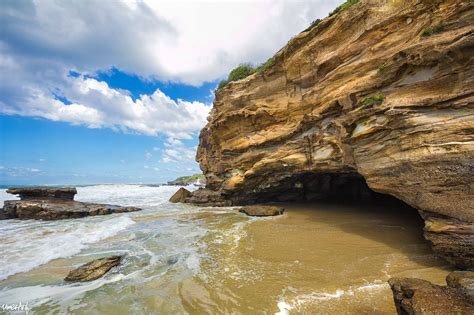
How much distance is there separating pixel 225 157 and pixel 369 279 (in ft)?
53.7

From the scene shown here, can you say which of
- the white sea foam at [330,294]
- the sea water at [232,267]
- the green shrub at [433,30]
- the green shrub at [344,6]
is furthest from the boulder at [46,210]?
the green shrub at [433,30]

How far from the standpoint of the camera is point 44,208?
65.9ft

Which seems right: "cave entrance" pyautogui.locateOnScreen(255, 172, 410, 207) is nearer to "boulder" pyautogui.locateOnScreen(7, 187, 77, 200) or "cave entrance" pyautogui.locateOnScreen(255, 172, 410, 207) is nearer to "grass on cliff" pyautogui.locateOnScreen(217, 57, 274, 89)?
"grass on cliff" pyautogui.locateOnScreen(217, 57, 274, 89)

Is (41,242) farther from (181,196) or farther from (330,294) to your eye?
(181,196)

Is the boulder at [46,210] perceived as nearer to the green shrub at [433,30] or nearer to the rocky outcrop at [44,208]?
the rocky outcrop at [44,208]

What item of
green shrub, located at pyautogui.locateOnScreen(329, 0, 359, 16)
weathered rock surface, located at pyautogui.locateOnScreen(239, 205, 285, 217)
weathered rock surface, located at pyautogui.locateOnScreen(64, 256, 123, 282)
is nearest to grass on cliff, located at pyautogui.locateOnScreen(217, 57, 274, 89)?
green shrub, located at pyautogui.locateOnScreen(329, 0, 359, 16)

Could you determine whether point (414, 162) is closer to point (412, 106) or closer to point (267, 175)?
point (412, 106)

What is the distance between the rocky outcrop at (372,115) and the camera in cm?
715

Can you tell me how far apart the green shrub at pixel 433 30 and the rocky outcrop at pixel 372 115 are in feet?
A: 0.10

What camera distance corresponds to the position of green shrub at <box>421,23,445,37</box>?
338 inches

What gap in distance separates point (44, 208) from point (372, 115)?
2347 cm

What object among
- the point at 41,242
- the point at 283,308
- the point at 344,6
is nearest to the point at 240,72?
the point at 344,6

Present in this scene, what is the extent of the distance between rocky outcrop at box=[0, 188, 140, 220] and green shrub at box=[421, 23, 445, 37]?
22.5m

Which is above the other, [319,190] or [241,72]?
[241,72]
